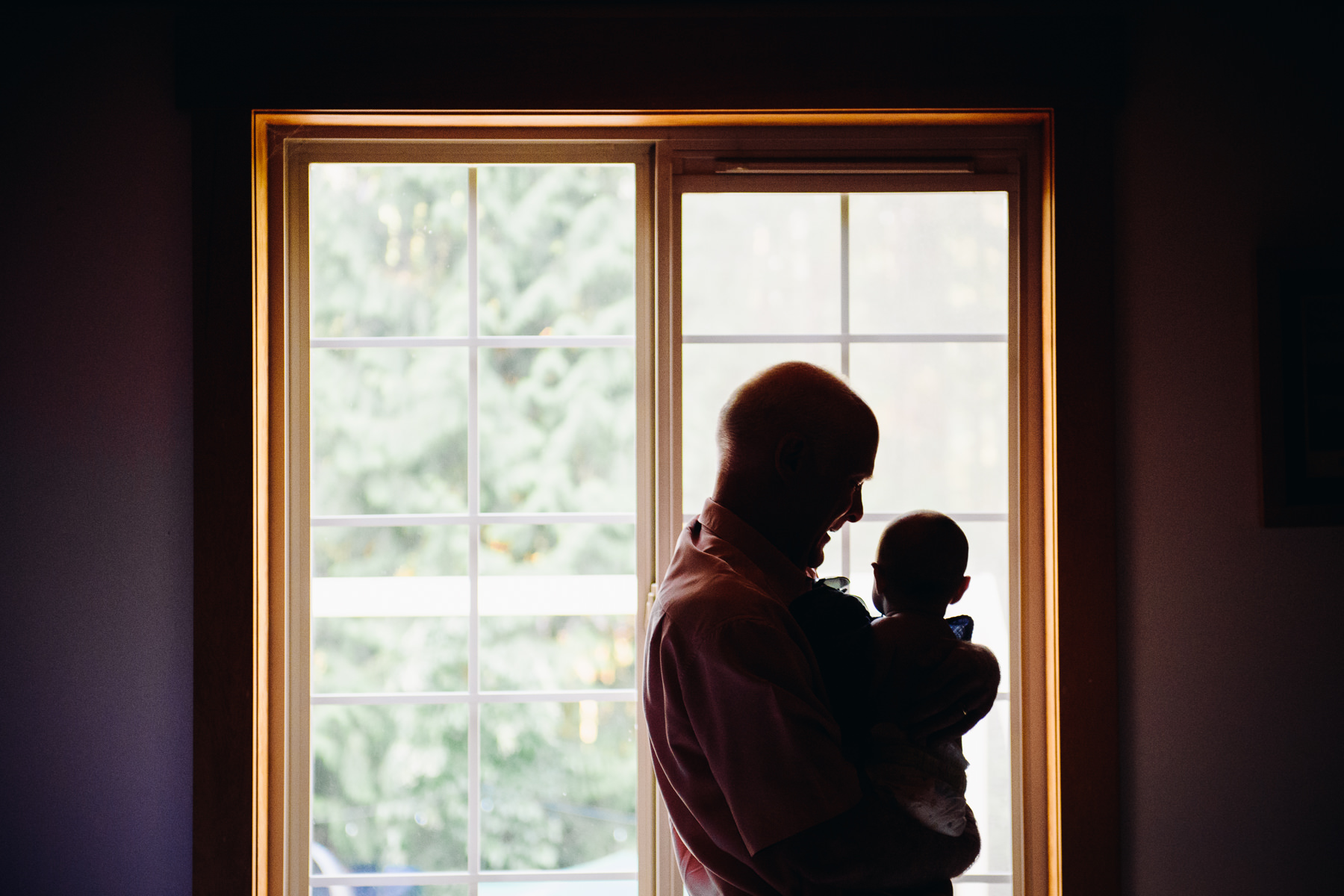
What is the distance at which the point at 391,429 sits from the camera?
1944 millimetres

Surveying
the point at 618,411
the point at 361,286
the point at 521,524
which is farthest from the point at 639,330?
the point at 361,286

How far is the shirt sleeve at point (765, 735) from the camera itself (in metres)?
1.01

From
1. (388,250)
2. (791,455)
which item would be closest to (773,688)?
(791,455)

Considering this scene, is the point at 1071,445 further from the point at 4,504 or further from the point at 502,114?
the point at 4,504

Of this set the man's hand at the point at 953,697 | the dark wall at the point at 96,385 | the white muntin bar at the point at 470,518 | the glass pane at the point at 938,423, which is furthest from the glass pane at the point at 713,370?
the dark wall at the point at 96,385

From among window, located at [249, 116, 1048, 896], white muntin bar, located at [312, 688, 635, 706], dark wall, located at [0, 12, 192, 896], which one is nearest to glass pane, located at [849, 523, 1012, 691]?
window, located at [249, 116, 1048, 896]

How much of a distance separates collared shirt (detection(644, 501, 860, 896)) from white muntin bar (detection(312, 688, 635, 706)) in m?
0.70

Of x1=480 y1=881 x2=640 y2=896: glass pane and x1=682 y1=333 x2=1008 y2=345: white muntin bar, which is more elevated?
x1=682 y1=333 x2=1008 y2=345: white muntin bar

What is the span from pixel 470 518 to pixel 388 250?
71 centimetres

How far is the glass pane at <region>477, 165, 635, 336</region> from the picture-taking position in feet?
6.36

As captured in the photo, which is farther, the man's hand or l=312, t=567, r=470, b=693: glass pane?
l=312, t=567, r=470, b=693: glass pane

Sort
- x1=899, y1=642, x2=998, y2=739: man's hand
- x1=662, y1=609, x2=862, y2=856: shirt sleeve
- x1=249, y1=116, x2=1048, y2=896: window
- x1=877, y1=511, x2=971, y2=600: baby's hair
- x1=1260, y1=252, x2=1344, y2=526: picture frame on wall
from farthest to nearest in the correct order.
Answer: x1=249, y1=116, x2=1048, y2=896: window
x1=1260, y1=252, x2=1344, y2=526: picture frame on wall
x1=877, y1=511, x2=971, y2=600: baby's hair
x1=899, y1=642, x2=998, y2=739: man's hand
x1=662, y1=609, x2=862, y2=856: shirt sleeve

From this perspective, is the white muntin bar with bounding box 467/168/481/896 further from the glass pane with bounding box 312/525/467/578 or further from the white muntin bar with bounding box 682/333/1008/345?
the white muntin bar with bounding box 682/333/1008/345

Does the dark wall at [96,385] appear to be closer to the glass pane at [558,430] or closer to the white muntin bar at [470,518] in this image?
the white muntin bar at [470,518]
